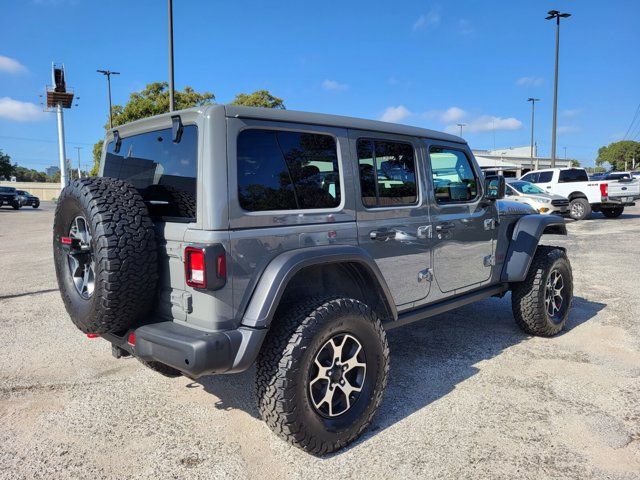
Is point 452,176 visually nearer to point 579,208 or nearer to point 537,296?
point 537,296

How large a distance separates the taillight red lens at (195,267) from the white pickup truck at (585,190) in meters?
17.0

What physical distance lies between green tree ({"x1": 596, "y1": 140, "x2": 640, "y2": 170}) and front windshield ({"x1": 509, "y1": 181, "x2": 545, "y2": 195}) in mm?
94015

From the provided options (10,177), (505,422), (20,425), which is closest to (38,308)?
(20,425)

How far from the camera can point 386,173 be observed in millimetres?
3373

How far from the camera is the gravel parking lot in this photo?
2.63 meters

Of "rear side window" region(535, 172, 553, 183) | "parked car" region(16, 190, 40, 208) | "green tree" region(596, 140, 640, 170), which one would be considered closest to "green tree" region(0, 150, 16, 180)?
"parked car" region(16, 190, 40, 208)

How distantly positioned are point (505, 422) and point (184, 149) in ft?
8.63

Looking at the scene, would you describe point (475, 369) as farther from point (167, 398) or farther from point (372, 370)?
point (167, 398)

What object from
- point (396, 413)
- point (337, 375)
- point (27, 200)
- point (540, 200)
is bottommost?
point (396, 413)

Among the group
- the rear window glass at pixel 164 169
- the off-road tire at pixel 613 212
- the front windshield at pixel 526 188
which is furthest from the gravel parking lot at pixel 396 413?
the off-road tire at pixel 613 212

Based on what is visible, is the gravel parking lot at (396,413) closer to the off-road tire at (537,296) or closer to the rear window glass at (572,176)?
the off-road tire at (537,296)

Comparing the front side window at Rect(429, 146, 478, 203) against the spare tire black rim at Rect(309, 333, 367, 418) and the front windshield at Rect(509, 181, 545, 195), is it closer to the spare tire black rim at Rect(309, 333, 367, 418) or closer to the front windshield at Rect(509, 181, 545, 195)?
the spare tire black rim at Rect(309, 333, 367, 418)

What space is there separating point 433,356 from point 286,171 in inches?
93.7

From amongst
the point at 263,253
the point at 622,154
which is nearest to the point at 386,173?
the point at 263,253
